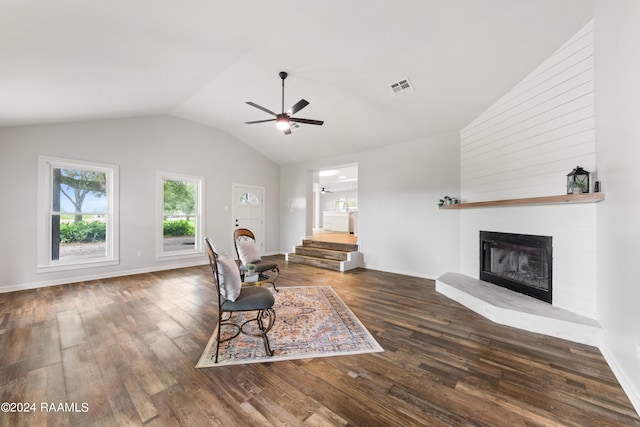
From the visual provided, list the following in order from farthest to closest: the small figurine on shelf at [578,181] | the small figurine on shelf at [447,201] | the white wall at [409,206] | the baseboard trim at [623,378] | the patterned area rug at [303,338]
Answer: the white wall at [409,206], the small figurine on shelf at [447,201], the small figurine on shelf at [578,181], the patterned area rug at [303,338], the baseboard trim at [623,378]

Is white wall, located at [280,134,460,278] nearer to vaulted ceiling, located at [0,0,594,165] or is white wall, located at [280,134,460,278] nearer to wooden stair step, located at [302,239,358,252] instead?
wooden stair step, located at [302,239,358,252]

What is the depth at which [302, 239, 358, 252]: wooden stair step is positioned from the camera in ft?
20.4

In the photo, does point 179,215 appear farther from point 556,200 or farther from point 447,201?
point 556,200

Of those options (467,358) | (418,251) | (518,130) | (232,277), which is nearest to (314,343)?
(232,277)

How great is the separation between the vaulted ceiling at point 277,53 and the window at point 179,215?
5.60 ft

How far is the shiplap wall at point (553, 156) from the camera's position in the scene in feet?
8.91

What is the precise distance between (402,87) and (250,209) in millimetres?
5183

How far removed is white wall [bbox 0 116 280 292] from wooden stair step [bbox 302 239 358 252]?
1.45 meters

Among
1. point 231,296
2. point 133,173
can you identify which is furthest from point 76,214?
point 231,296

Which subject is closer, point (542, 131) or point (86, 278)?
point (542, 131)

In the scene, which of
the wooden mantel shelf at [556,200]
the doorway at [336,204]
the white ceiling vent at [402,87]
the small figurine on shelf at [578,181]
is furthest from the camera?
the doorway at [336,204]

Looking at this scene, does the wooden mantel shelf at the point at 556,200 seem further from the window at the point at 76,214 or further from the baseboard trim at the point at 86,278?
the window at the point at 76,214

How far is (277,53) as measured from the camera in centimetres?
338

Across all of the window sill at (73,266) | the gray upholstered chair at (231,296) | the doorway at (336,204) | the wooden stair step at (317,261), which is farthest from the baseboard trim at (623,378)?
the doorway at (336,204)
